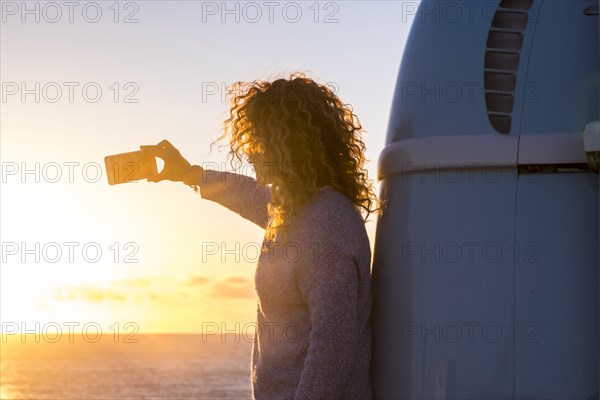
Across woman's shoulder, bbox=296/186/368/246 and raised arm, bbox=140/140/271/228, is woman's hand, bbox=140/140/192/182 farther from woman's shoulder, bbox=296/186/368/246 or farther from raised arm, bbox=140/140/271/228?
woman's shoulder, bbox=296/186/368/246

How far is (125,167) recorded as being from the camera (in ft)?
13.4

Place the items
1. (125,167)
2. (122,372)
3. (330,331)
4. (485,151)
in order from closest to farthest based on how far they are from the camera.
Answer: (485,151)
(330,331)
(125,167)
(122,372)

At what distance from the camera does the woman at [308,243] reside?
310 cm

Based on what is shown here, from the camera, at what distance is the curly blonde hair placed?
325 centimetres

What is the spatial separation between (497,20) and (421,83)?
0.30 metres

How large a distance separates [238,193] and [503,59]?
157cm

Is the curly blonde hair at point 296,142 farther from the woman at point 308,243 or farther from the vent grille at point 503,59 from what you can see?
the vent grille at point 503,59

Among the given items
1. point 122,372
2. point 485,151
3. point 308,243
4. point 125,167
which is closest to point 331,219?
point 308,243

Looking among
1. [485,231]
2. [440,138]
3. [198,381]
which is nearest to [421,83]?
[440,138]

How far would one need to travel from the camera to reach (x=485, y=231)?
2.93 m

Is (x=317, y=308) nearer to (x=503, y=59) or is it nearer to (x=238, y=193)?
(x=503, y=59)

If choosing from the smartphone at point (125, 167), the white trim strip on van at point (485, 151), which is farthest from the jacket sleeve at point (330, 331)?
the smartphone at point (125, 167)

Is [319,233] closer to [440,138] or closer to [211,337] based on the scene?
[440,138]

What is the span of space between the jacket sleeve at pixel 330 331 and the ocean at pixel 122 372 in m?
52.3
